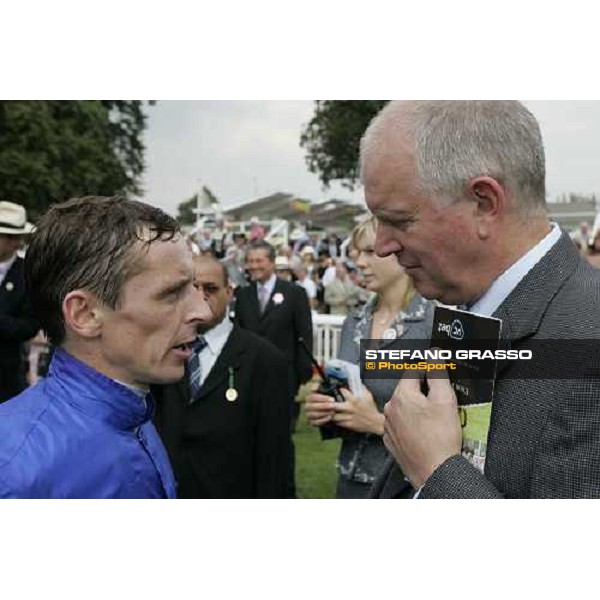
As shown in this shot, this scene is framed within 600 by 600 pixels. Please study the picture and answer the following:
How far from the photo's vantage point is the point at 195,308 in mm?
1660

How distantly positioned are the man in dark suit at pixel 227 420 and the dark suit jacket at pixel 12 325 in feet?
6.37

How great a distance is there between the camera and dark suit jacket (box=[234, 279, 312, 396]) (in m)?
6.10

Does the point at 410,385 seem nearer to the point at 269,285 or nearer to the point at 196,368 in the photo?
the point at 196,368

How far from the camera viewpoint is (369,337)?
9.84ft

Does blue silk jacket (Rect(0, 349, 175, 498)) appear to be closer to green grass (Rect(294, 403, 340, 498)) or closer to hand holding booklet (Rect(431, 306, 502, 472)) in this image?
hand holding booklet (Rect(431, 306, 502, 472))

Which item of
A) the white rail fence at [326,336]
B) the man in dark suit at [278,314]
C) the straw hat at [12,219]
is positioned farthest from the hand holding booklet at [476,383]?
the white rail fence at [326,336]

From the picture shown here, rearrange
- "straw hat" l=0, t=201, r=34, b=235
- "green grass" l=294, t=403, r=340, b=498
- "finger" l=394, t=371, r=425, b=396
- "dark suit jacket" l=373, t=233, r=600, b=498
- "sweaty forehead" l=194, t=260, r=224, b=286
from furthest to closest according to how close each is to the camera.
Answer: "green grass" l=294, t=403, r=340, b=498, "straw hat" l=0, t=201, r=34, b=235, "sweaty forehead" l=194, t=260, r=224, b=286, "finger" l=394, t=371, r=425, b=396, "dark suit jacket" l=373, t=233, r=600, b=498

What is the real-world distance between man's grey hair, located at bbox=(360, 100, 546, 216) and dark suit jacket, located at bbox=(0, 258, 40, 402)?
3.73 metres

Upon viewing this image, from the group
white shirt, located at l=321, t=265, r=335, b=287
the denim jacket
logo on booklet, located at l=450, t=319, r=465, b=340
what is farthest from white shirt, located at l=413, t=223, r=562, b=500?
white shirt, located at l=321, t=265, r=335, b=287

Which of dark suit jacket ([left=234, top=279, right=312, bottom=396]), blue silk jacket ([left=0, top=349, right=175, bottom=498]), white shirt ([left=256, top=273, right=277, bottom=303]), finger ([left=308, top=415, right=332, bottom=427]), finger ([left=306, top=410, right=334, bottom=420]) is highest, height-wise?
blue silk jacket ([left=0, top=349, right=175, bottom=498])

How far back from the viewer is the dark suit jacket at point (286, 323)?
6.10m

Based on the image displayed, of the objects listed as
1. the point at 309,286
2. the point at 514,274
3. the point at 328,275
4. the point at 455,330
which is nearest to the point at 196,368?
the point at 455,330

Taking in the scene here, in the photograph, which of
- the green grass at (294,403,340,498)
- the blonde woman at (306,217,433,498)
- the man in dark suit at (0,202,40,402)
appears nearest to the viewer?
the blonde woman at (306,217,433,498)

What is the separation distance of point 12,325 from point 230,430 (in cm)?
223
